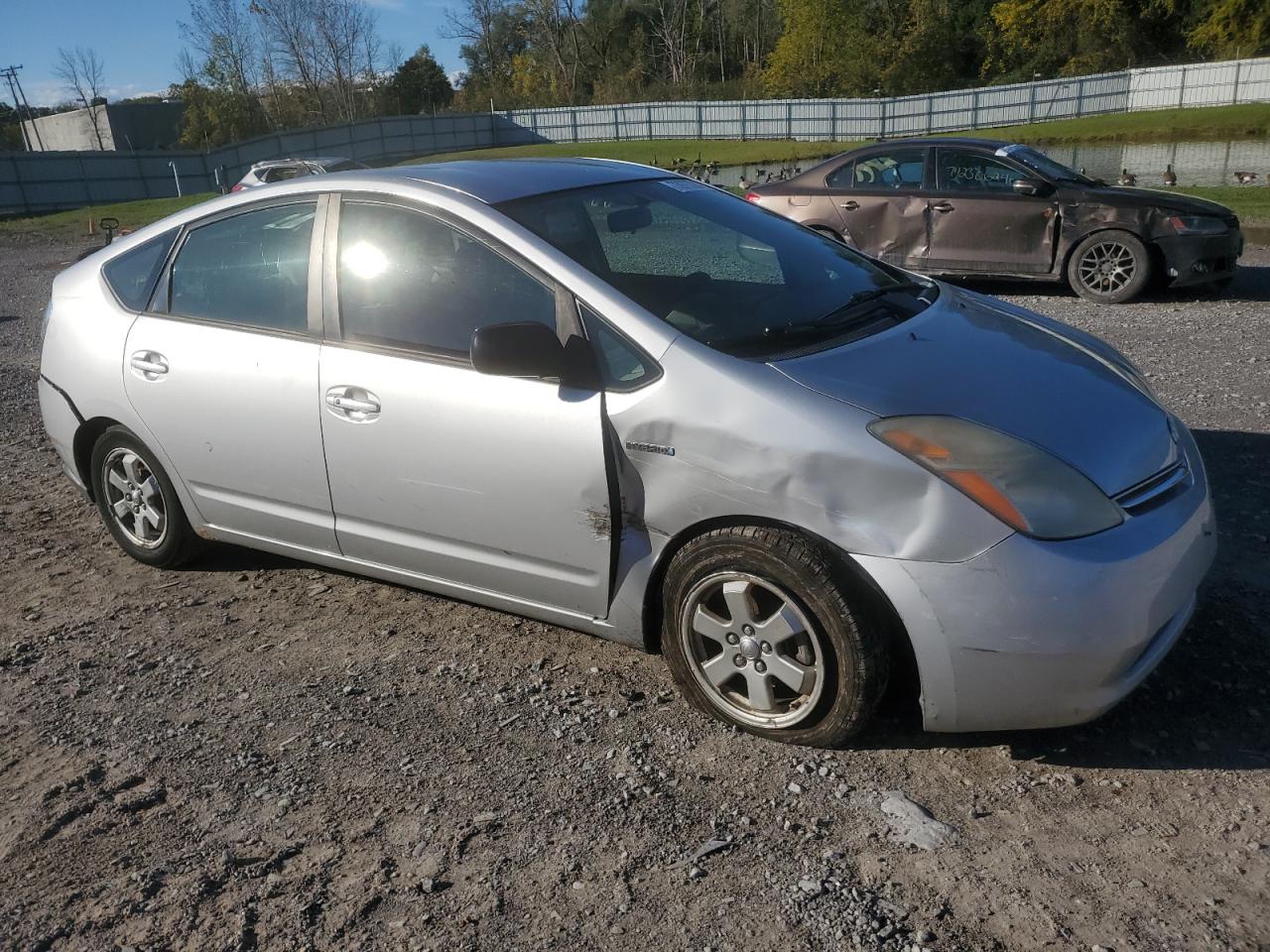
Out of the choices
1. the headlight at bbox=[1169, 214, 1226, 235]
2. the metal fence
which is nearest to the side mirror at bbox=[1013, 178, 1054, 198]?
the headlight at bbox=[1169, 214, 1226, 235]

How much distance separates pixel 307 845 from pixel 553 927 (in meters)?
0.79

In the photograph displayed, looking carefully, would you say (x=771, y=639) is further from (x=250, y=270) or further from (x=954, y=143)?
(x=954, y=143)

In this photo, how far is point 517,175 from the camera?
4125 millimetres

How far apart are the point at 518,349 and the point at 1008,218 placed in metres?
8.19

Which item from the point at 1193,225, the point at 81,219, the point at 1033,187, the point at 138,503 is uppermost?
the point at 1033,187

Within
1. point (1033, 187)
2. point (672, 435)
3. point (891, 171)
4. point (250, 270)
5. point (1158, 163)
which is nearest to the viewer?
point (672, 435)

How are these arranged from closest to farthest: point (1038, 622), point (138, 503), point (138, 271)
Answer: point (1038, 622) < point (138, 271) < point (138, 503)

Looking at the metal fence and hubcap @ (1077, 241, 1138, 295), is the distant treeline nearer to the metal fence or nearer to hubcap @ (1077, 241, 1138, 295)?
the metal fence

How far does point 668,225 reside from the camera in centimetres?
427

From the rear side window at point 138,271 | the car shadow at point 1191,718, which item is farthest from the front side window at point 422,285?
the car shadow at point 1191,718

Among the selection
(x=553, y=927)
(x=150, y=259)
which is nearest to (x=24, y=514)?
(x=150, y=259)

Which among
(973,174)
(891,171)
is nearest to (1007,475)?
(973,174)

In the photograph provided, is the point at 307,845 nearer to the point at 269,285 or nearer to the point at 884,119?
the point at 269,285

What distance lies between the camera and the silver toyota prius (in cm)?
292
